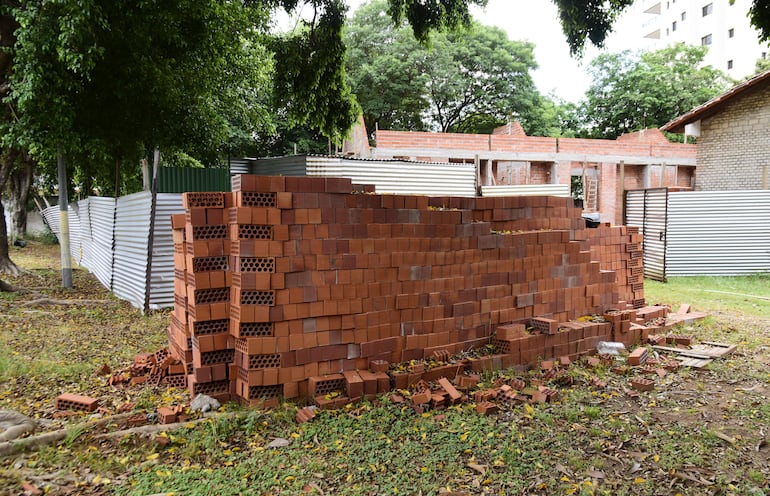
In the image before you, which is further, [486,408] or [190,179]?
[190,179]

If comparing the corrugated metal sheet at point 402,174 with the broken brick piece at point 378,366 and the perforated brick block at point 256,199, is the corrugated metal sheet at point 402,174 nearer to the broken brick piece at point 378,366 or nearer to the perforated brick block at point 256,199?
the perforated brick block at point 256,199

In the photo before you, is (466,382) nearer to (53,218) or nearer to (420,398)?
(420,398)

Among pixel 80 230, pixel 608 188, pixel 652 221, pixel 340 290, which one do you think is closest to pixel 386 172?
pixel 652 221

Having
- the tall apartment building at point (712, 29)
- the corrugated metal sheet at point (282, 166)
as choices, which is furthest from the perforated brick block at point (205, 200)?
the tall apartment building at point (712, 29)

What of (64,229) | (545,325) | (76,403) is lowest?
(76,403)

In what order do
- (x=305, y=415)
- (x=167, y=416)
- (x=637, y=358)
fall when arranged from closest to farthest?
(x=167, y=416) < (x=305, y=415) < (x=637, y=358)

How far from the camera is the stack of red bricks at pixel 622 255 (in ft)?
25.9

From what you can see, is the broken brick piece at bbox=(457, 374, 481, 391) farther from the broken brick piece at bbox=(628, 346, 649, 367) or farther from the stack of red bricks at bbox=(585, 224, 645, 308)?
the stack of red bricks at bbox=(585, 224, 645, 308)

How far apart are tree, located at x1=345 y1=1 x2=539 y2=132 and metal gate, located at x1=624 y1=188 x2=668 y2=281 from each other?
16.6 metres

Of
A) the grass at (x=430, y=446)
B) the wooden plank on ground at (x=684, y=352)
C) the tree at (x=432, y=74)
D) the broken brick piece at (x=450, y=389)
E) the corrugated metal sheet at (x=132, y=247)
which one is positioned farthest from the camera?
the tree at (x=432, y=74)

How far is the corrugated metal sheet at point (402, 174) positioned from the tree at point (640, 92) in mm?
20834

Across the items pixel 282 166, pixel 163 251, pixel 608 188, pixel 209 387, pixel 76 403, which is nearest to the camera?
pixel 76 403

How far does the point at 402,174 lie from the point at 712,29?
47.2 metres

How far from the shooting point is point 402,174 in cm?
1276
